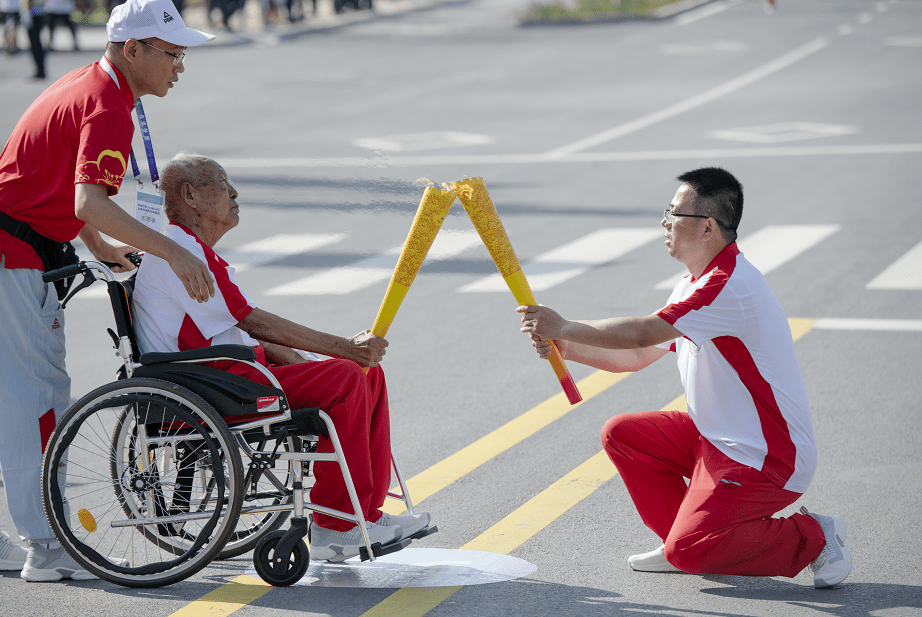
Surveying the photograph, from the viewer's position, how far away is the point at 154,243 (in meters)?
4.29

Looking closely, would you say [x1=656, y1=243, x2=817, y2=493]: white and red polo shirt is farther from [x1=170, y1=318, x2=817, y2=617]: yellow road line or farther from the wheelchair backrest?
the wheelchair backrest

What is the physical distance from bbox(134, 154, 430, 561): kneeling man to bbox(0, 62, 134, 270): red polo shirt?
0.27 meters

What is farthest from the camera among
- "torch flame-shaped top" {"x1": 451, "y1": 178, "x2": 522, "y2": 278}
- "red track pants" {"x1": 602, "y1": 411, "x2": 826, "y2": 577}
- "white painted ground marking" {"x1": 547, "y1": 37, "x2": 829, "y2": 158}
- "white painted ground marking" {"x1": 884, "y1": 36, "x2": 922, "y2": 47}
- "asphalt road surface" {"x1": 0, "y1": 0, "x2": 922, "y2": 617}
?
"white painted ground marking" {"x1": 884, "y1": 36, "x2": 922, "y2": 47}

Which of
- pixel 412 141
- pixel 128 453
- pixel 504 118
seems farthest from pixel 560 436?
pixel 504 118

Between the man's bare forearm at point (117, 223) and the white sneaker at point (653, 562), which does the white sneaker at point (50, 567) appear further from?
the white sneaker at point (653, 562)

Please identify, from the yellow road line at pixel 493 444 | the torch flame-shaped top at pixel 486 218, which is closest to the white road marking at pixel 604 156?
the yellow road line at pixel 493 444

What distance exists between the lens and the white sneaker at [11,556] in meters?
4.79

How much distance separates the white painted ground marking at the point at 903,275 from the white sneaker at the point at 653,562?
19.0 ft

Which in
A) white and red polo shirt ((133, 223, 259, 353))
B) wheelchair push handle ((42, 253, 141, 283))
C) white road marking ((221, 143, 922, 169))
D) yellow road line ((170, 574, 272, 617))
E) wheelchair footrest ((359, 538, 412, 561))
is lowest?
white road marking ((221, 143, 922, 169))

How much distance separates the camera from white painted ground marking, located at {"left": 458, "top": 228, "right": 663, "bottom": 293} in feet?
33.8

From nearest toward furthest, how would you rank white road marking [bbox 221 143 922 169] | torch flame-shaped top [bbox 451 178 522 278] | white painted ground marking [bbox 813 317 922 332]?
torch flame-shaped top [bbox 451 178 522 278] < white painted ground marking [bbox 813 317 922 332] < white road marking [bbox 221 143 922 169]

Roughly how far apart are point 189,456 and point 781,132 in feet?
50.6

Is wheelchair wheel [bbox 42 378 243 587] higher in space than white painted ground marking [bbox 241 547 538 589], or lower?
higher

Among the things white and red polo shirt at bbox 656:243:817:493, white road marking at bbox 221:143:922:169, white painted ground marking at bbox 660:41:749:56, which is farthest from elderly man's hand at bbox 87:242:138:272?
white painted ground marking at bbox 660:41:749:56
